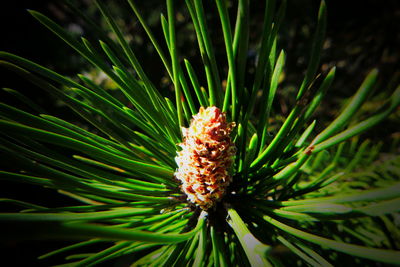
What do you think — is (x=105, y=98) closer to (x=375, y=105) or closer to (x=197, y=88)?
(x=197, y=88)

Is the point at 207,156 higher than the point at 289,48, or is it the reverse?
the point at 289,48

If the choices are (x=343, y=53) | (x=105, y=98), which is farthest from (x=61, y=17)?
(x=343, y=53)

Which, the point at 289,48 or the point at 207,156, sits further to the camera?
the point at 289,48

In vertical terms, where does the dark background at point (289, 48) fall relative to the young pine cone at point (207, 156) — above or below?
above

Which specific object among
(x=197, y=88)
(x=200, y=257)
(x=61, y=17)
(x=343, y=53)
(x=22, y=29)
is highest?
(x=61, y=17)

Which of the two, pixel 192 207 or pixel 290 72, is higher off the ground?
pixel 290 72
